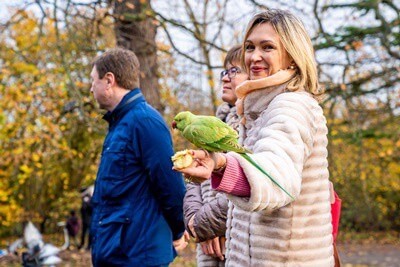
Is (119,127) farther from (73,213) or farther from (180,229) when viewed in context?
(73,213)

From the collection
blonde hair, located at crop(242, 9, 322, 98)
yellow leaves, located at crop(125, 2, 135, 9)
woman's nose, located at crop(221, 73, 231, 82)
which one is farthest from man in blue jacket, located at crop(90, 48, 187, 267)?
yellow leaves, located at crop(125, 2, 135, 9)

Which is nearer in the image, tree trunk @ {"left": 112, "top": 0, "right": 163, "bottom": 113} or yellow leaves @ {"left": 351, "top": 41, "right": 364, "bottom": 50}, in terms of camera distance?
tree trunk @ {"left": 112, "top": 0, "right": 163, "bottom": 113}

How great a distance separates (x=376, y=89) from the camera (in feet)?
36.1

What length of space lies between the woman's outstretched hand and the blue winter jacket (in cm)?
201

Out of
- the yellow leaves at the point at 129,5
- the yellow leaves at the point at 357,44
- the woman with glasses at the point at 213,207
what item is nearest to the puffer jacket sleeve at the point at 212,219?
the woman with glasses at the point at 213,207

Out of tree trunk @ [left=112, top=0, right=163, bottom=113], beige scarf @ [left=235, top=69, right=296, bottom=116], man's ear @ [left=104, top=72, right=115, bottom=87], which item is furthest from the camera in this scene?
tree trunk @ [left=112, top=0, right=163, bottom=113]

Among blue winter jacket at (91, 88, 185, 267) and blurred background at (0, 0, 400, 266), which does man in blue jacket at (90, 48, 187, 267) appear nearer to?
blue winter jacket at (91, 88, 185, 267)

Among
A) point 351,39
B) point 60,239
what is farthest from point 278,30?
point 60,239

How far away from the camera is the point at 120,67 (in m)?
4.15

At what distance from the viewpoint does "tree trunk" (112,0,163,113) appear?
27.1 feet

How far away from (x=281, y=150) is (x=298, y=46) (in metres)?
0.59

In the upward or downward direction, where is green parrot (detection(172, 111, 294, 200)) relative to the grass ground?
upward

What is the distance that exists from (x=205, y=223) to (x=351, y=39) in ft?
24.1

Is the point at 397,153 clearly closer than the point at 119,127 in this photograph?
No
